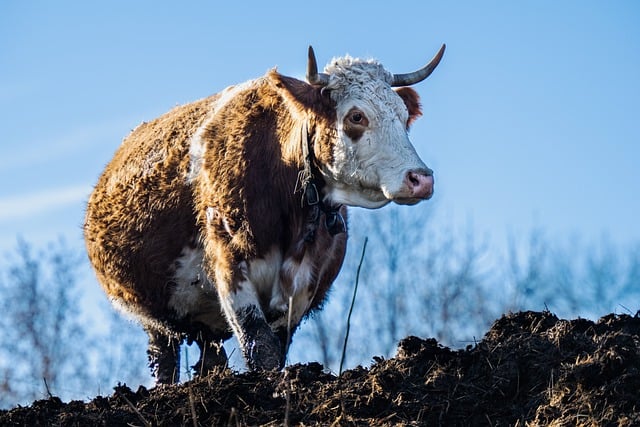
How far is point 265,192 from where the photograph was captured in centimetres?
1089

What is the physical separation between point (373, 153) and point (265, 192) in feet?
3.40

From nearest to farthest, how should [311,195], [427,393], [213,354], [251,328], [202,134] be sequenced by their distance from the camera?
[427,393] < [251,328] < [311,195] < [202,134] < [213,354]

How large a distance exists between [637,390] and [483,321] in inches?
872

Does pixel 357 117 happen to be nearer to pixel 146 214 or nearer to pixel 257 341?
pixel 257 341

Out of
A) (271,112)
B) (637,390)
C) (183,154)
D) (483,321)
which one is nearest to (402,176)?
(271,112)

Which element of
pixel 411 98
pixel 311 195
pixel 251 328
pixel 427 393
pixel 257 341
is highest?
pixel 411 98

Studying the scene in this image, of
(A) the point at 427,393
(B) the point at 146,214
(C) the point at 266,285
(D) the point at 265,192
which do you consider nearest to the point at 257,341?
(C) the point at 266,285

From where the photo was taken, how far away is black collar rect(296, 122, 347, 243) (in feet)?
35.5

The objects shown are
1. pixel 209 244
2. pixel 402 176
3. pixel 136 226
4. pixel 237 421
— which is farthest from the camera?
pixel 136 226

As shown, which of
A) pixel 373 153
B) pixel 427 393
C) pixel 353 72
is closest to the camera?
pixel 427 393

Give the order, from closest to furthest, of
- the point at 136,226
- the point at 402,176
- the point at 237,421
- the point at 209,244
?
1. the point at 237,421
2. the point at 402,176
3. the point at 209,244
4. the point at 136,226

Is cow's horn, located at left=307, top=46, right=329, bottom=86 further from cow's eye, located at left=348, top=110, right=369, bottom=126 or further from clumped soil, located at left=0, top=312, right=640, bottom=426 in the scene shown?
clumped soil, located at left=0, top=312, right=640, bottom=426

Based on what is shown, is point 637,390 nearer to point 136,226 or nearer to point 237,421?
point 237,421

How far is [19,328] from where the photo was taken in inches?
1139
